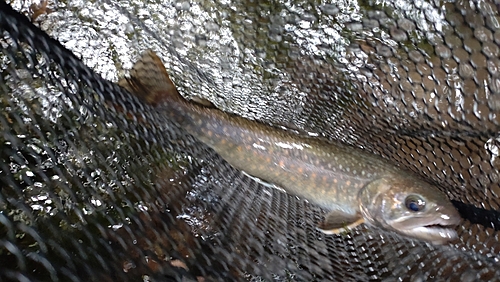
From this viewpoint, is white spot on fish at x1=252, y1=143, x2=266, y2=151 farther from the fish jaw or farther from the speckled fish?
the fish jaw

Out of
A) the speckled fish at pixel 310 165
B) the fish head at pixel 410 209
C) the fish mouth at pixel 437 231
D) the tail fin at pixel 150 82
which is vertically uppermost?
the tail fin at pixel 150 82

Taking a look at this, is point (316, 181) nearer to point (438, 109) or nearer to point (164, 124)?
point (438, 109)

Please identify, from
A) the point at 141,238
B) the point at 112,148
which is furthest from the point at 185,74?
the point at 141,238

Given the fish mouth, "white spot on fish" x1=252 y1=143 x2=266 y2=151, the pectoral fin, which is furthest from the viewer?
"white spot on fish" x1=252 y1=143 x2=266 y2=151

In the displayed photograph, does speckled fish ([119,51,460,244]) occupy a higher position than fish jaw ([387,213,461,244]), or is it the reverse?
speckled fish ([119,51,460,244])

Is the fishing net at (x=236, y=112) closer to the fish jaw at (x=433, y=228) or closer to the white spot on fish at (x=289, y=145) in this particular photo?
the fish jaw at (x=433, y=228)

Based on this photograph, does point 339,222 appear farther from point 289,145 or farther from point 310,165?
point 289,145

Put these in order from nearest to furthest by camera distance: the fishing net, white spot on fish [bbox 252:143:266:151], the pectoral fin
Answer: the fishing net
the pectoral fin
white spot on fish [bbox 252:143:266:151]

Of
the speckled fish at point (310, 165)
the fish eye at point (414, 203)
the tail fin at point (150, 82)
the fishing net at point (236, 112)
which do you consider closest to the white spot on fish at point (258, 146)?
the speckled fish at point (310, 165)

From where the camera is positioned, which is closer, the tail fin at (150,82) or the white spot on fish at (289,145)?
the tail fin at (150,82)

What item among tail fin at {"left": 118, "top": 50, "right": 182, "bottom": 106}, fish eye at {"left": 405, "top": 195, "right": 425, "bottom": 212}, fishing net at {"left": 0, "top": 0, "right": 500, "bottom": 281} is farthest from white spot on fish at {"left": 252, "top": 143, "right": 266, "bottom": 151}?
fish eye at {"left": 405, "top": 195, "right": 425, "bottom": 212}
